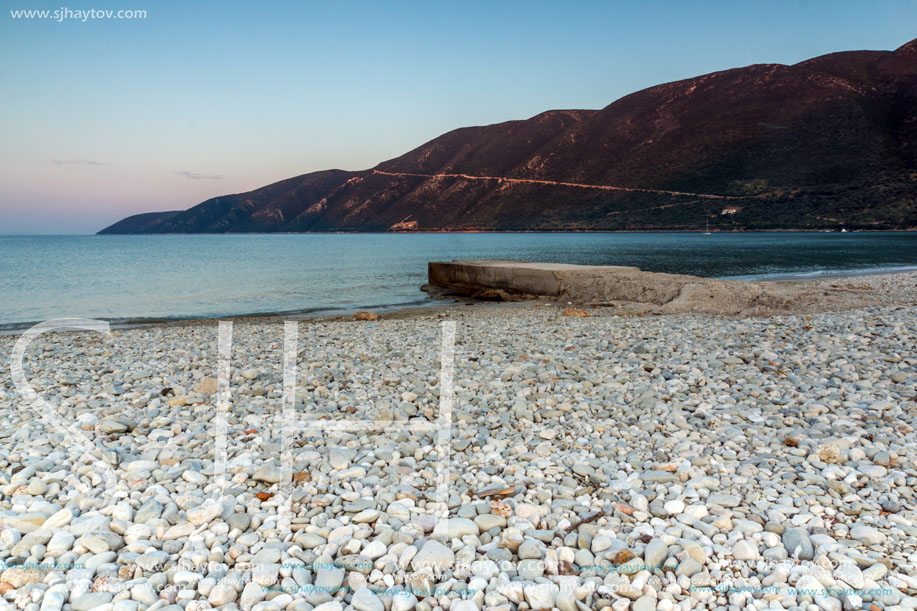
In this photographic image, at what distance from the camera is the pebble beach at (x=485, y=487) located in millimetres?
2717

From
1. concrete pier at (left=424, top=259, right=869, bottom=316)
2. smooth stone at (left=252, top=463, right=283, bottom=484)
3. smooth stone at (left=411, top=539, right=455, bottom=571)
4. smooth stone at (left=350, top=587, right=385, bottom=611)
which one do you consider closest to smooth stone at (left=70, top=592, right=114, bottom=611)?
smooth stone at (left=350, top=587, right=385, bottom=611)

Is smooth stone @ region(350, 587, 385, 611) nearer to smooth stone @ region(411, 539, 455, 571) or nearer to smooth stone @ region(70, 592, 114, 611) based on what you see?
smooth stone @ region(411, 539, 455, 571)

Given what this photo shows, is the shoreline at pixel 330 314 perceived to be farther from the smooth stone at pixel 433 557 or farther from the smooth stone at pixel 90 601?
the smooth stone at pixel 90 601

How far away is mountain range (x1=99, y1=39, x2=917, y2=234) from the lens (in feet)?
231

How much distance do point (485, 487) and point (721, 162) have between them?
90.0m

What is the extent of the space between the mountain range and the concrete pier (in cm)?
6613

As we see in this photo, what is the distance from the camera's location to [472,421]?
511cm

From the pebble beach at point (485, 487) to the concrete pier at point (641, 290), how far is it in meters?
5.65

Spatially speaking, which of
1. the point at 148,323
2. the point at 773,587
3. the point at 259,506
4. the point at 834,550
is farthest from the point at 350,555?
the point at 148,323

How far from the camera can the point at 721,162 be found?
82.2m

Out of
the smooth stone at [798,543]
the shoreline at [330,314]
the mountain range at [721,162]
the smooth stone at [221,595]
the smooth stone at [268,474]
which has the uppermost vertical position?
the mountain range at [721,162]

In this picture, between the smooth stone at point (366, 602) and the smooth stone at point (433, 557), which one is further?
the smooth stone at point (433, 557)

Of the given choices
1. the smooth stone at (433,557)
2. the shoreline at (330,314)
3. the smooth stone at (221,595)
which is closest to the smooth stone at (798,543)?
the smooth stone at (433,557)

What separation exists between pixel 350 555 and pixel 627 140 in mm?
105075
